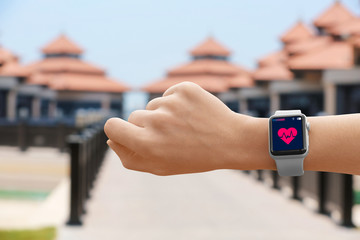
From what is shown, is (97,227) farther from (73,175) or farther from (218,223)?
(218,223)

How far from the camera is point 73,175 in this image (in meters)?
8.51

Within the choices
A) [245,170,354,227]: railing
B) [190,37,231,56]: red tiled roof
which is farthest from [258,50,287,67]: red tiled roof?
[245,170,354,227]: railing

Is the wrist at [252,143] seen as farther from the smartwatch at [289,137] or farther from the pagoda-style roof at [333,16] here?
the pagoda-style roof at [333,16]

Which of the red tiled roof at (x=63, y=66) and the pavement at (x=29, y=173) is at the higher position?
the red tiled roof at (x=63, y=66)

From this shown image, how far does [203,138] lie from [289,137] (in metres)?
0.36

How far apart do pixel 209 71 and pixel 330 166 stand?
46507 millimetres

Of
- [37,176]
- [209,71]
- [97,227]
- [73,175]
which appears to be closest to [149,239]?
[97,227]

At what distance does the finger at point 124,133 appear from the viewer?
2207mm

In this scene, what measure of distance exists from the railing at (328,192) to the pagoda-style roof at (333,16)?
20397 mm

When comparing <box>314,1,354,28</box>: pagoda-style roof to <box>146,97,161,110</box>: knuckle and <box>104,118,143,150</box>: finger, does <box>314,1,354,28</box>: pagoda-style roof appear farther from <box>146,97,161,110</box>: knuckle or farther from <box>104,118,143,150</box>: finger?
<box>104,118,143,150</box>: finger

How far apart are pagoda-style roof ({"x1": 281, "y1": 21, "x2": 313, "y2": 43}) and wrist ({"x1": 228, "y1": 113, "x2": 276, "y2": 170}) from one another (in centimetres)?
3681

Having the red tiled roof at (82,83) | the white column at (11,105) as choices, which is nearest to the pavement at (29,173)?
the white column at (11,105)

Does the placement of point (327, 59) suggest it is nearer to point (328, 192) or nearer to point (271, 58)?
point (328, 192)

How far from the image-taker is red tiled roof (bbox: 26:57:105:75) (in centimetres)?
4678
